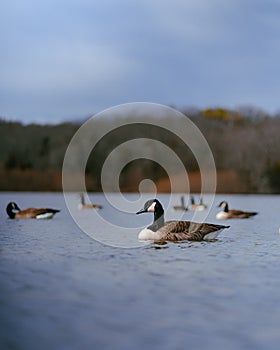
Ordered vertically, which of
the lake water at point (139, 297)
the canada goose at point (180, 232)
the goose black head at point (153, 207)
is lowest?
the lake water at point (139, 297)

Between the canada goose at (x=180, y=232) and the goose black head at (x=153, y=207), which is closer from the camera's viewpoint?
the canada goose at (x=180, y=232)

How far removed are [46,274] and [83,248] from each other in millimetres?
3034

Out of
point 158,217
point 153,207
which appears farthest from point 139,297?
point 153,207

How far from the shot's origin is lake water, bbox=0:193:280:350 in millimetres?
4641

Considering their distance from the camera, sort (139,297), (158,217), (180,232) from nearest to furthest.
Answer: (139,297), (180,232), (158,217)

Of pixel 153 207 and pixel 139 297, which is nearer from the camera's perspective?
pixel 139 297

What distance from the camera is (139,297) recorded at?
6062mm

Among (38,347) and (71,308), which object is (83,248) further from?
(38,347)

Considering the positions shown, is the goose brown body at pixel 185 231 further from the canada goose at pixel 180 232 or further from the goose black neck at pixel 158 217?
the goose black neck at pixel 158 217

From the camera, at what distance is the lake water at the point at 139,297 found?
15.2 ft

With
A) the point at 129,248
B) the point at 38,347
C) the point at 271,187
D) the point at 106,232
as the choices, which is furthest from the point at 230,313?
the point at 271,187

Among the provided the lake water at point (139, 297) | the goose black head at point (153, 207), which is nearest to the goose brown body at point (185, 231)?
the goose black head at point (153, 207)

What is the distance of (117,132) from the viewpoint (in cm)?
4728

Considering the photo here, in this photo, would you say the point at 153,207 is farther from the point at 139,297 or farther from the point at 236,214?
the point at 236,214
